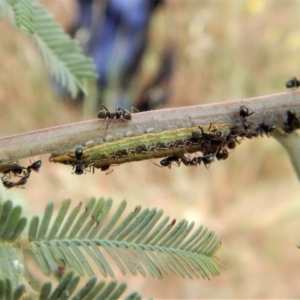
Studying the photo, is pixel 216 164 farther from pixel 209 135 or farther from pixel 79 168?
pixel 79 168

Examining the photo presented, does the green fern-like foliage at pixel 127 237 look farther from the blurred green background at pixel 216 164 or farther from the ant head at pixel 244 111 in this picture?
the blurred green background at pixel 216 164

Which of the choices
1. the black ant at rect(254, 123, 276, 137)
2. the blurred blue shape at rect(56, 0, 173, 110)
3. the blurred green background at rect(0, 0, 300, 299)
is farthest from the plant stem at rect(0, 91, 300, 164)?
the blurred blue shape at rect(56, 0, 173, 110)

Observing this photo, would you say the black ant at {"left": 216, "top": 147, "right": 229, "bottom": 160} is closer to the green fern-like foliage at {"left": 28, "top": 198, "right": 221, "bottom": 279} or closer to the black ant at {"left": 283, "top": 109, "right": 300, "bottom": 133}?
the black ant at {"left": 283, "top": 109, "right": 300, "bottom": 133}

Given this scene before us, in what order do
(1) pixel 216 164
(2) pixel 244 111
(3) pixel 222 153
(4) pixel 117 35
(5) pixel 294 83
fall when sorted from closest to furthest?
(2) pixel 244 111 < (3) pixel 222 153 < (5) pixel 294 83 < (1) pixel 216 164 < (4) pixel 117 35

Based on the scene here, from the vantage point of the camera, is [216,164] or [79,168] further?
[216,164]

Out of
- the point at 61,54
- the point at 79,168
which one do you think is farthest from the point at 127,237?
the point at 61,54

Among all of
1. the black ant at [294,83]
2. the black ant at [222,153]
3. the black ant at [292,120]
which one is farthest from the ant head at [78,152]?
the black ant at [294,83]

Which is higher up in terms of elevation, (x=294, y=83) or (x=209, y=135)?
(x=294, y=83)

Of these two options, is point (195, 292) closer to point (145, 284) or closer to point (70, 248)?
point (145, 284)

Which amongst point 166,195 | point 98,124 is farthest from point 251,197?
point 98,124

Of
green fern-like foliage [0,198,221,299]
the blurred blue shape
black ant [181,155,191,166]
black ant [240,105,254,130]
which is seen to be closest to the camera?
green fern-like foliage [0,198,221,299]
